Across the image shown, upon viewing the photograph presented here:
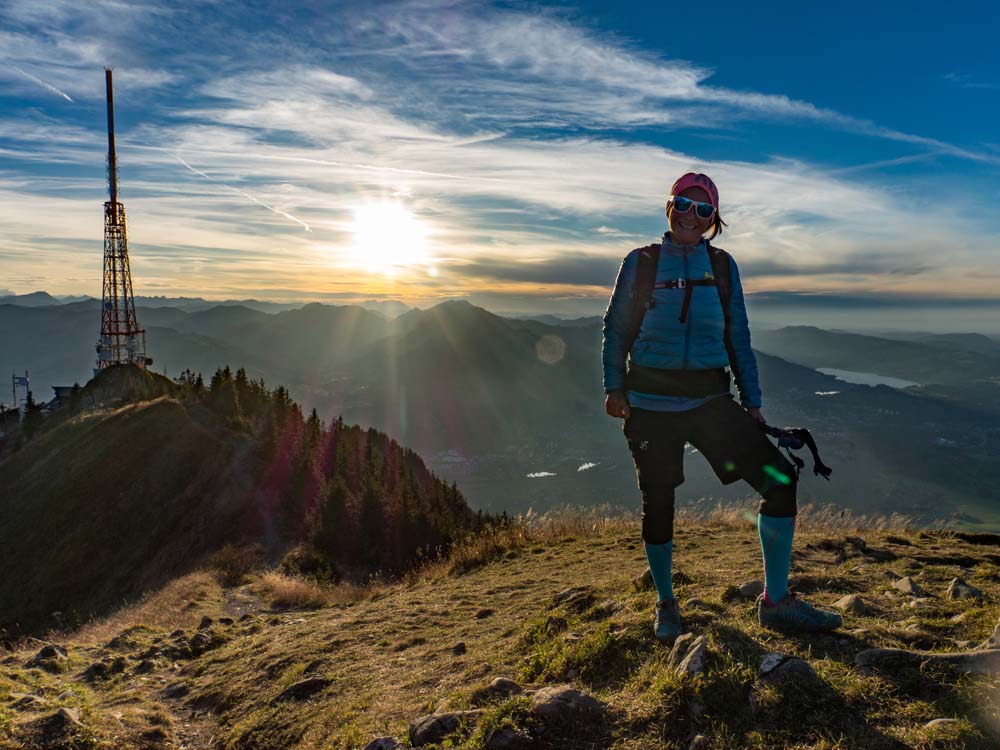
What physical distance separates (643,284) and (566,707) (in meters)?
3.15

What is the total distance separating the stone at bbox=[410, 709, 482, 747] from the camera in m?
4.05

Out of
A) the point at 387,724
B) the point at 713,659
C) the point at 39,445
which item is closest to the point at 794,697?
the point at 713,659

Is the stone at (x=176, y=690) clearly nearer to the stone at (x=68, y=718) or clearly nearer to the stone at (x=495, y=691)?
the stone at (x=68, y=718)

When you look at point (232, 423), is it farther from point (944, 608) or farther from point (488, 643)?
point (944, 608)

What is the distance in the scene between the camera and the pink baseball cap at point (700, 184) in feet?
15.2

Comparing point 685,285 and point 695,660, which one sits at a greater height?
point 685,285

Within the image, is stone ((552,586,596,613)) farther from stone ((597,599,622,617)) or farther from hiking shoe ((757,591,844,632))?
hiking shoe ((757,591,844,632))

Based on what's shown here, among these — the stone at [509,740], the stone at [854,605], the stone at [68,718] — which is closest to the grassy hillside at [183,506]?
the stone at [68,718]

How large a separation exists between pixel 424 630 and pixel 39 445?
141 ft

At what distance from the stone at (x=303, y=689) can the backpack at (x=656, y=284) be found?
4952 mm

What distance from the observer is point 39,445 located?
1513 inches

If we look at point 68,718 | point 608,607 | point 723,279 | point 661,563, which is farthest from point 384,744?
point 723,279

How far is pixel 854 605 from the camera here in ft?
16.4

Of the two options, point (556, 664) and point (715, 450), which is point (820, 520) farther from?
point (556, 664)
